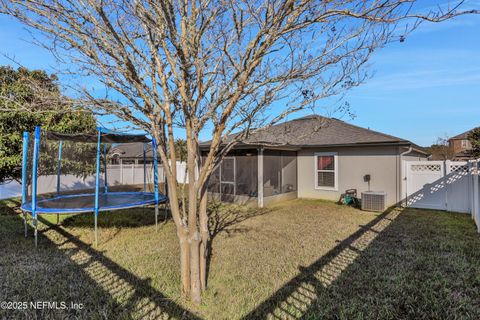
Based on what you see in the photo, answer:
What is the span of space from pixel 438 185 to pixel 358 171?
2.47 meters

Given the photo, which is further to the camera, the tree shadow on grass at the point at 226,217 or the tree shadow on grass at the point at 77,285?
the tree shadow on grass at the point at 226,217

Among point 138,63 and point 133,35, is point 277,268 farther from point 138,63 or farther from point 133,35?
point 133,35

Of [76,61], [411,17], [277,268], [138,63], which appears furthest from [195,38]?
[277,268]

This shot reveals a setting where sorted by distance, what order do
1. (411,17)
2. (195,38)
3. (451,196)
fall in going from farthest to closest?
(451,196) → (195,38) → (411,17)

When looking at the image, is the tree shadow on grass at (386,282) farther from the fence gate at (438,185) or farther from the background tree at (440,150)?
the background tree at (440,150)

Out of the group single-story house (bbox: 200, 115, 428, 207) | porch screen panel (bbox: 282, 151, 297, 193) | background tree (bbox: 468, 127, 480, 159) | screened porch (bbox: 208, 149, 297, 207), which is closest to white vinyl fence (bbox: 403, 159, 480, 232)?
single-story house (bbox: 200, 115, 428, 207)

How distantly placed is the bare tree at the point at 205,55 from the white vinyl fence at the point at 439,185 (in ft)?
25.2

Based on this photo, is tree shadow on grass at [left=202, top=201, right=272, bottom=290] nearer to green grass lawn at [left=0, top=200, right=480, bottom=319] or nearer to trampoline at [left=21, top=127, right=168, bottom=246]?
green grass lawn at [left=0, top=200, right=480, bottom=319]

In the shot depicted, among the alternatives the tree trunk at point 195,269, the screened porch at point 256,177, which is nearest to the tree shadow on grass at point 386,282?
the tree trunk at point 195,269

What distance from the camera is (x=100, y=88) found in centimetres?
325

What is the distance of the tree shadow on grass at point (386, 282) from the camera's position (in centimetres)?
282

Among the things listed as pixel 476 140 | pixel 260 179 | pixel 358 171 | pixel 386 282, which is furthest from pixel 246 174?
pixel 476 140

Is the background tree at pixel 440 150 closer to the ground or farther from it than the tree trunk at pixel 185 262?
farther from it

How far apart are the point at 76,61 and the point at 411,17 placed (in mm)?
3392
